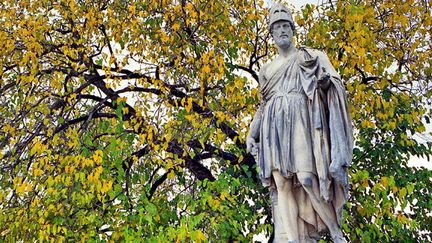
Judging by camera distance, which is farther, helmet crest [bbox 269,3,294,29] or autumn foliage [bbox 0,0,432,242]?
autumn foliage [bbox 0,0,432,242]

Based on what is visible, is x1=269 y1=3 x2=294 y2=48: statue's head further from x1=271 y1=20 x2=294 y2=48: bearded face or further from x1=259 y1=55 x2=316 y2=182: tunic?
x1=259 y1=55 x2=316 y2=182: tunic

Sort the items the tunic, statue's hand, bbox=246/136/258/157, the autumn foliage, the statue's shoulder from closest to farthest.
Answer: the tunic < the statue's shoulder < statue's hand, bbox=246/136/258/157 < the autumn foliage

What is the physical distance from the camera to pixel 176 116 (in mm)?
9594

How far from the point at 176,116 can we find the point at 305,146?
16.8ft

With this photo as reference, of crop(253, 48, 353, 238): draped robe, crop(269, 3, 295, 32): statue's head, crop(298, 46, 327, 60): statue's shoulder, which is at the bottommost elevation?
crop(253, 48, 353, 238): draped robe

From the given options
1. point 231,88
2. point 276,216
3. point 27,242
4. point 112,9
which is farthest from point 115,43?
point 276,216

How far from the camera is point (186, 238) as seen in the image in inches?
321

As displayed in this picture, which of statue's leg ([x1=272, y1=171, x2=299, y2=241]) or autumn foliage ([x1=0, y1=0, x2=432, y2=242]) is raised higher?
autumn foliage ([x1=0, y1=0, x2=432, y2=242])

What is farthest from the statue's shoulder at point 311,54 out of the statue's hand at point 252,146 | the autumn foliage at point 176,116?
the autumn foliage at point 176,116

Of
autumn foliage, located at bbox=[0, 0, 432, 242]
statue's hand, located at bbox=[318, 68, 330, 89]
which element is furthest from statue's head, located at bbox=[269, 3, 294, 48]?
autumn foliage, located at bbox=[0, 0, 432, 242]

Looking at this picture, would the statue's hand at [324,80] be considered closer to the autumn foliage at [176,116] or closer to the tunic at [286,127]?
the tunic at [286,127]

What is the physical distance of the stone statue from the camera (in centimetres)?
454

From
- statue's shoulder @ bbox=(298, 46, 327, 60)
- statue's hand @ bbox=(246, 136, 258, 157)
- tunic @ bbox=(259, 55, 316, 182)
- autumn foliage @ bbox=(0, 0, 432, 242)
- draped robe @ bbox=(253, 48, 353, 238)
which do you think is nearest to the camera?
draped robe @ bbox=(253, 48, 353, 238)

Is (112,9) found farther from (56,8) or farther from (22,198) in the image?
(22,198)
